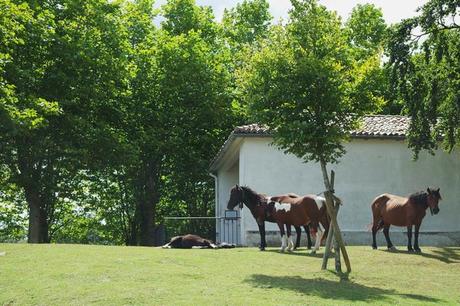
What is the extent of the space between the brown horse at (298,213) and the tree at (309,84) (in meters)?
3.89

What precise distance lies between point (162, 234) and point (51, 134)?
287 inches

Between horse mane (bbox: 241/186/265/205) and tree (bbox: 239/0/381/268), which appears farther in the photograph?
horse mane (bbox: 241/186/265/205)

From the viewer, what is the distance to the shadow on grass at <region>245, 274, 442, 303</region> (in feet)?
38.4

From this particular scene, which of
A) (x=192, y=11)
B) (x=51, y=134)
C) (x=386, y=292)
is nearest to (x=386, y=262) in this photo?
(x=386, y=292)

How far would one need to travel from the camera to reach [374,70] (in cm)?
1527

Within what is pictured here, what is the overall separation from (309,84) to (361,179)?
496 inches

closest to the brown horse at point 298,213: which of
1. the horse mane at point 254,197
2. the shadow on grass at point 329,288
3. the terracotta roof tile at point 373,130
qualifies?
the horse mane at point 254,197

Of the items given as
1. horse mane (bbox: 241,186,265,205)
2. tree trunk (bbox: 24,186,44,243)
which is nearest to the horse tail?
horse mane (bbox: 241,186,265,205)

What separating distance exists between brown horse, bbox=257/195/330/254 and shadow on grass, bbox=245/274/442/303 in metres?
5.59

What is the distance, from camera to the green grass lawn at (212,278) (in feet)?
36.3

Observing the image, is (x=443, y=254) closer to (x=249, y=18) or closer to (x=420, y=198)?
(x=420, y=198)

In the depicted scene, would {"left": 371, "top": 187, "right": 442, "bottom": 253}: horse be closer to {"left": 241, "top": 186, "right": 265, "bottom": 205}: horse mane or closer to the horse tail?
the horse tail

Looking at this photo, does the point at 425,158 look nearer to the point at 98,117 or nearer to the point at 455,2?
the point at 455,2

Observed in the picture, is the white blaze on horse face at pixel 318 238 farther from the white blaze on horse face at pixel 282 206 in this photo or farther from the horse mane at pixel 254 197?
the horse mane at pixel 254 197
